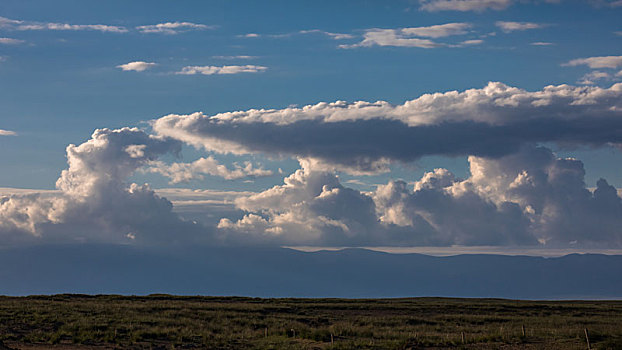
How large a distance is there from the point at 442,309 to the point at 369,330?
91.1 feet

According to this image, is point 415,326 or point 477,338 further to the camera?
point 415,326

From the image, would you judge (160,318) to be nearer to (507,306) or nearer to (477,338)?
(477,338)

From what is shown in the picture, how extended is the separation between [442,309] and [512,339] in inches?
1322

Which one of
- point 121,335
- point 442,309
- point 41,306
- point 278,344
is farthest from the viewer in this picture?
point 442,309

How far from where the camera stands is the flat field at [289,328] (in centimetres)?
4959

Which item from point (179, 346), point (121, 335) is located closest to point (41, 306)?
point (121, 335)

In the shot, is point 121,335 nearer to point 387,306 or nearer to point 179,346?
point 179,346

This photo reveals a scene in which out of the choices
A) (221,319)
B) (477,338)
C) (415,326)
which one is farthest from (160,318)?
(477,338)

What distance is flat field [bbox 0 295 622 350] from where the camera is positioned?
4959 cm

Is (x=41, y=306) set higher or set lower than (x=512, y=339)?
higher

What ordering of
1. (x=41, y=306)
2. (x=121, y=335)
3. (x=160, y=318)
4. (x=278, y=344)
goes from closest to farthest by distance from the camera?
(x=278, y=344)
(x=121, y=335)
(x=160, y=318)
(x=41, y=306)

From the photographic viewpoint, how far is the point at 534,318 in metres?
73.1

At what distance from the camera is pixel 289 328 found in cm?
6000

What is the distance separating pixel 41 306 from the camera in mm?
70375
